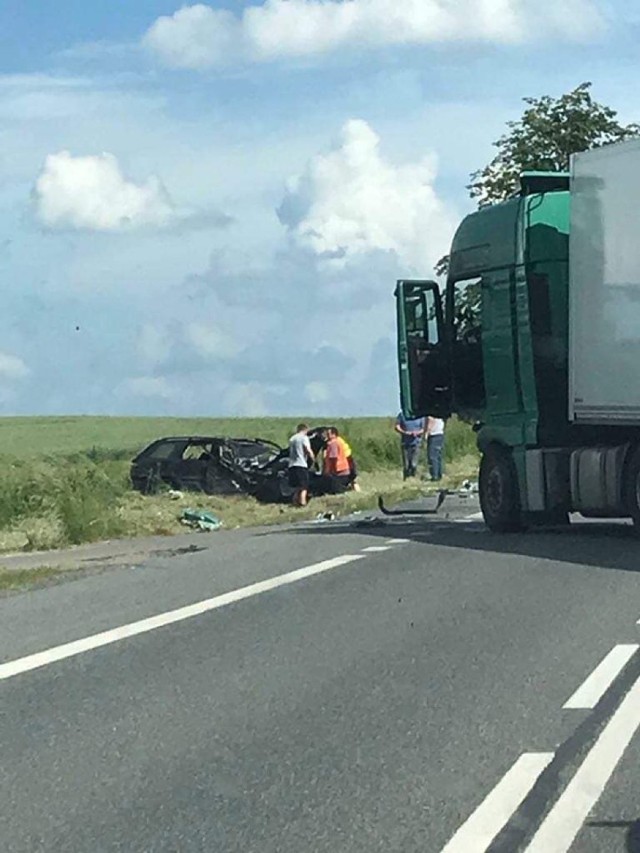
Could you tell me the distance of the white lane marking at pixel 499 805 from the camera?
6.59m

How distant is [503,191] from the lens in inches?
1756

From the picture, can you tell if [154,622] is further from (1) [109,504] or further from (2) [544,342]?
(1) [109,504]

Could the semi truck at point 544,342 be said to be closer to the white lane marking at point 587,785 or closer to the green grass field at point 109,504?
the green grass field at point 109,504

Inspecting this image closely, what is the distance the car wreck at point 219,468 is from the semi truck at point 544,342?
997cm

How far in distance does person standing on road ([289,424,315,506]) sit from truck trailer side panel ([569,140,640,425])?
1178cm

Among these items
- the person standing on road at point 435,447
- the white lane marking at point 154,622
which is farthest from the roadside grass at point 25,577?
the person standing on road at point 435,447

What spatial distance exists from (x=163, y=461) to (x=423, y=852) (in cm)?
2691

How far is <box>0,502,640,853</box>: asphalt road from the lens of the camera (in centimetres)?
696

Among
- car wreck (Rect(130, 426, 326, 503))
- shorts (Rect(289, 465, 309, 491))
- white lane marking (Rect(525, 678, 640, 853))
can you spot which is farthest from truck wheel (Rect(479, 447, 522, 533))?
white lane marking (Rect(525, 678, 640, 853))

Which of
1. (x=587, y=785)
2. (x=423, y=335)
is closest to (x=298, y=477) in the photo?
(x=423, y=335)

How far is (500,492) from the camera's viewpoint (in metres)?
20.8

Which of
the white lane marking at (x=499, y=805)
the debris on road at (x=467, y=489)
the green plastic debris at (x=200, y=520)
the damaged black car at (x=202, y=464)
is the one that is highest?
the damaged black car at (x=202, y=464)

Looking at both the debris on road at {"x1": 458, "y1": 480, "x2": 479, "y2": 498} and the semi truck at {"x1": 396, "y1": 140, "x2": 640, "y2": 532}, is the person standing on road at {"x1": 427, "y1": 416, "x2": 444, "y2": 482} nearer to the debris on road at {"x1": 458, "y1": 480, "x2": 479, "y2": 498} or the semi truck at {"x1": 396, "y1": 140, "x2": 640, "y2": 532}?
the debris on road at {"x1": 458, "y1": 480, "x2": 479, "y2": 498}

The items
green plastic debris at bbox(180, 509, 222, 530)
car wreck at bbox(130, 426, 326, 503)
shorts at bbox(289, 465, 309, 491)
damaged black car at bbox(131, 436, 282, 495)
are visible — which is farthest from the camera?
damaged black car at bbox(131, 436, 282, 495)
